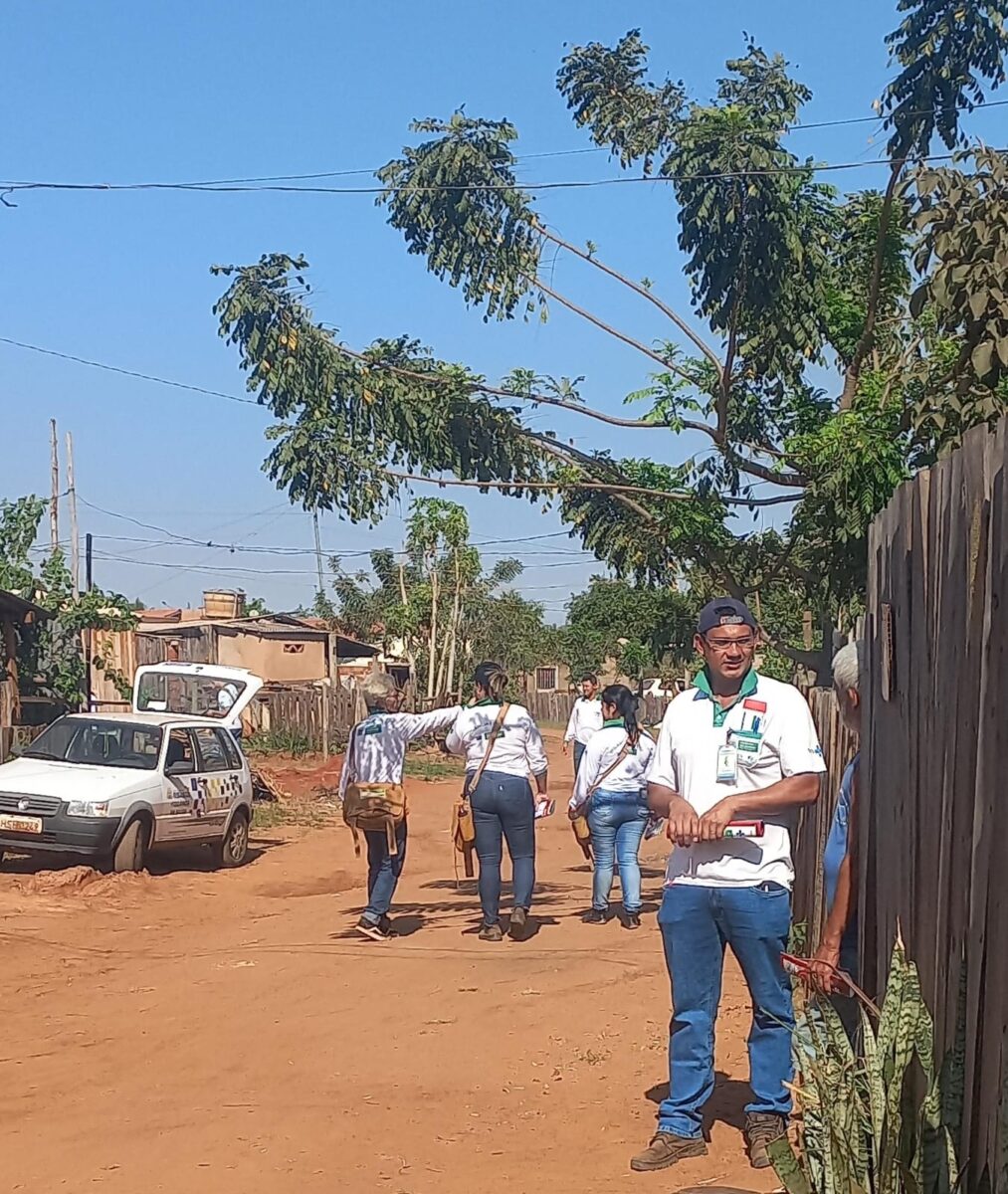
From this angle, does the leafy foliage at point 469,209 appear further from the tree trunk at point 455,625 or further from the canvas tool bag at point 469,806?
the tree trunk at point 455,625

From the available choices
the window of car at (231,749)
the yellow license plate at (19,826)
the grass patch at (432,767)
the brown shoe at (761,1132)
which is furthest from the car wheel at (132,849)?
the grass patch at (432,767)

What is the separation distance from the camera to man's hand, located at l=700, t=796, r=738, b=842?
527 centimetres

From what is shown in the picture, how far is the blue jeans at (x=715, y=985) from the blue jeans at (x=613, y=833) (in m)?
5.78

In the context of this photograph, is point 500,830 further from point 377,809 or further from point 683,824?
point 683,824

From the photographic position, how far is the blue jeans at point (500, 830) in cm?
1046

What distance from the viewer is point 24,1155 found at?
5.87 m

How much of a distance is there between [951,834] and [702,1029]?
1714 mm

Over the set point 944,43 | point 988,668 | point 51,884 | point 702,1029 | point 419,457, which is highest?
point 944,43

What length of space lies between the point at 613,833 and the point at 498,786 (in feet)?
4.25

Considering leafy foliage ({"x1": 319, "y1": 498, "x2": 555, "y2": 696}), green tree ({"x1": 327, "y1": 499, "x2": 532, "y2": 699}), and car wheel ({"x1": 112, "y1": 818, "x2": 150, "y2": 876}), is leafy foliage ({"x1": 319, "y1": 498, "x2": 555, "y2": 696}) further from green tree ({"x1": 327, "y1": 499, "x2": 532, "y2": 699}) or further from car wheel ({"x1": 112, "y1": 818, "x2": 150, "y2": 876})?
car wheel ({"x1": 112, "y1": 818, "x2": 150, "y2": 876})

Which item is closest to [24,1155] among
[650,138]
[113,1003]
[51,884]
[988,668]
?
[113,1003]

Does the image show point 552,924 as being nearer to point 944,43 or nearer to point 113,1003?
point 113,1003

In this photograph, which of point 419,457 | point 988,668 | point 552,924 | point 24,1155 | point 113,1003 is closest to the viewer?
point 988,668

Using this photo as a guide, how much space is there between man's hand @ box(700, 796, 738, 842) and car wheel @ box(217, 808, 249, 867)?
461 inches
